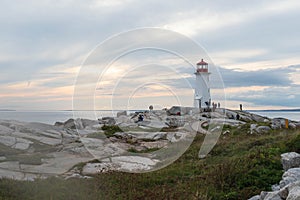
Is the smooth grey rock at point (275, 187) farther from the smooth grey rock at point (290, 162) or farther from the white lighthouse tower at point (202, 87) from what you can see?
the white lighthouse tower at point (202, 87)

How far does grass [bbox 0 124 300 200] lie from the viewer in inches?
375

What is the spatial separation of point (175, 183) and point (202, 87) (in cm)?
3546

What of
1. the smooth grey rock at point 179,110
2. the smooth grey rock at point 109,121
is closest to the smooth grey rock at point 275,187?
the smooth grey rock at point 109,121

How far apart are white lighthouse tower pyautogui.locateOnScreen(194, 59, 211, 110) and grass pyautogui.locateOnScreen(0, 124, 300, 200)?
3098 centimetres

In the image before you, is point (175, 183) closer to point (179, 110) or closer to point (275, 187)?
point (275, 187)

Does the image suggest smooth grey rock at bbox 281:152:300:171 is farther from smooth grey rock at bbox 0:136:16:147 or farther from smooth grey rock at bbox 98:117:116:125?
smooth grey rock at bbox 98:117:116:125

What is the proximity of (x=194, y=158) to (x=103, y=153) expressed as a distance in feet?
14.3

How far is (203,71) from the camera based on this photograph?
1816 inches

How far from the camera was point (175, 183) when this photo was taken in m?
11.4

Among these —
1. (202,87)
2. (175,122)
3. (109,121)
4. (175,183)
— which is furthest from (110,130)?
(202,87)

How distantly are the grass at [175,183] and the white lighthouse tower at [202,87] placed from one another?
102ft

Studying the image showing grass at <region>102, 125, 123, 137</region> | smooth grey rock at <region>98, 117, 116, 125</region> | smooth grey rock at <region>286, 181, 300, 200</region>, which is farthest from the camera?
smooth grey rock at <region>98, 117, 116, 125</region>

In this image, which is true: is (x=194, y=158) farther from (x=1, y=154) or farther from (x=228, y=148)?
(x=1, y=154)

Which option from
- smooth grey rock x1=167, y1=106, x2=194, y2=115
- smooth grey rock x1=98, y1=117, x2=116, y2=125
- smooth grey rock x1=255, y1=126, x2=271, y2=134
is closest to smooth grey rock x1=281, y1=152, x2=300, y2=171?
smooth grey rock x1=255, y1=126, x2=271, y2=134
